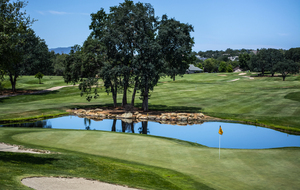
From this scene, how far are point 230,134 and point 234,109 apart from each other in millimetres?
15114

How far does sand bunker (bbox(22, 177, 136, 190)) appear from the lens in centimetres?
1116

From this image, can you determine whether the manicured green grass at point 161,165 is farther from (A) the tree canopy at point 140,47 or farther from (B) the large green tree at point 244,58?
(B) the large green tree at point 244,58

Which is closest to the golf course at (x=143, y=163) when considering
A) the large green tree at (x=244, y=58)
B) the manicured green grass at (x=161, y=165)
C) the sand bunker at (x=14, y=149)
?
the manicured green grass at (x=161, y=165)

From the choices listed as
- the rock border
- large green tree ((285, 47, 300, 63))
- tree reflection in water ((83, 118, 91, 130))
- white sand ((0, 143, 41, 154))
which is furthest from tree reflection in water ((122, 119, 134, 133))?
large green tree ((285, 47, 300, 63))

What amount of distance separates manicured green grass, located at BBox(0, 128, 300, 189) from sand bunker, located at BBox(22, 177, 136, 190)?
650 mm

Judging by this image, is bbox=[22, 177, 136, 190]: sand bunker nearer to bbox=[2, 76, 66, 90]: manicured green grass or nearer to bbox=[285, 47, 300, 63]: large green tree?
bbox=[2, 76, 66, 90]: manicured green grass

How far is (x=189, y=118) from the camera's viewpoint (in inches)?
1576

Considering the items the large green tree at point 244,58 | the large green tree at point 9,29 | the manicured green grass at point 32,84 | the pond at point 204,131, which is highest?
the large green tree at point 244,58

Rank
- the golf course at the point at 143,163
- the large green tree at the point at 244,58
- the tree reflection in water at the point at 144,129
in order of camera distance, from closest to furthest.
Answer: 1. the golf course at the point at 143,163
2. the tree reflection in water at the point at 144,129
3. the large green tree at the point at 244,58

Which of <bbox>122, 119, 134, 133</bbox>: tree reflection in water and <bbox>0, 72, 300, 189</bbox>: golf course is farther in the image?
<bbox>122, 119, 134, 133</bbox>: tree reflection in water

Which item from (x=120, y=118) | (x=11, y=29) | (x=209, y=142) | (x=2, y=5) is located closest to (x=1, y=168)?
(x=11, y=29)

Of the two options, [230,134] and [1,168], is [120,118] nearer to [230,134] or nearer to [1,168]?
[230,134]

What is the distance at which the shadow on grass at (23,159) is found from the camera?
15.1 m

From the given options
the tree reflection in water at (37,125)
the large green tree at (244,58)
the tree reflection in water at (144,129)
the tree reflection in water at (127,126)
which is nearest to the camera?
the tree reflection in water at (144,129)
